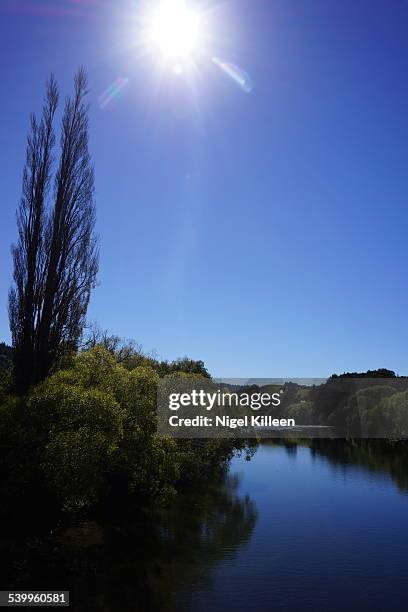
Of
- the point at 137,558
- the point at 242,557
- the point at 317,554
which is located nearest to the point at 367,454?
the point at 317,554

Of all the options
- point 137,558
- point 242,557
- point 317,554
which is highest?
point 137,558

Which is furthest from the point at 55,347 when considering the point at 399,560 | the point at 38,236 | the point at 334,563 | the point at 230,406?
the point at 230,406

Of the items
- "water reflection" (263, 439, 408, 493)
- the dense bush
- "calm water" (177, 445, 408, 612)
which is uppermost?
the dense bush

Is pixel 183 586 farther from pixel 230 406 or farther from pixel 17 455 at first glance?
pixel 230 406

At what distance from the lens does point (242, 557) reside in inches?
1025

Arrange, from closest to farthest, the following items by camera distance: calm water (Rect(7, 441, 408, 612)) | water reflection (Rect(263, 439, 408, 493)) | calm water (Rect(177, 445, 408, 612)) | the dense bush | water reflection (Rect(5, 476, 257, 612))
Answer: water reflection (Rect(5, 476, 257, 612)), calm water (Rect(7, 441, 408, 612)), calm water (Rect(177, 445, 408, 612)), the dense bush, water reflection (Rect(263, 439, 408, 493))

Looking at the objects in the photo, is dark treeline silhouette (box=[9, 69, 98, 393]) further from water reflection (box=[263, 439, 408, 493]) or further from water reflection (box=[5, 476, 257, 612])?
water reflection (box=[263, 439, 408, 493])

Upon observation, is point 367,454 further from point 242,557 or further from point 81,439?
point 81,439

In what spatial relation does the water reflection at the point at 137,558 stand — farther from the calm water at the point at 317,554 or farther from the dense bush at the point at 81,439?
the dense bush at the point at 81,439

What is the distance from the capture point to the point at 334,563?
84.0 ft

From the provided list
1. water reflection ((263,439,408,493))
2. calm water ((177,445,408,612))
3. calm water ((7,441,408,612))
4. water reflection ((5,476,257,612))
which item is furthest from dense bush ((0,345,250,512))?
water reflection ((263,439,408,493))

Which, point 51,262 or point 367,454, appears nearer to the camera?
point 51,262

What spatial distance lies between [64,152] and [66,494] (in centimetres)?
2173

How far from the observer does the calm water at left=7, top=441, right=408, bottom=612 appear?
20484 mm
